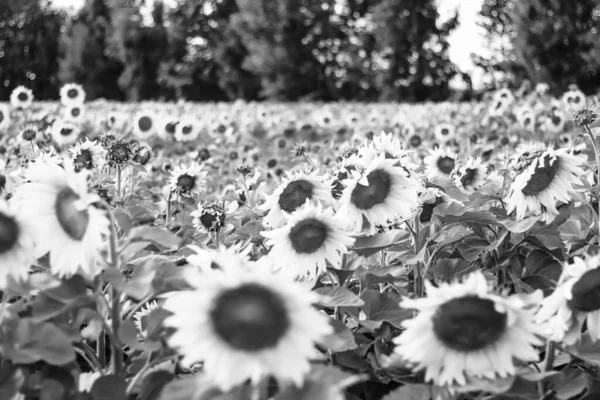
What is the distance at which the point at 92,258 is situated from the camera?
1576mm

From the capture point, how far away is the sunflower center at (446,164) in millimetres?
3408

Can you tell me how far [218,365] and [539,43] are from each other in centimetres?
2929

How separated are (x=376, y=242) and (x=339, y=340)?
541 mm

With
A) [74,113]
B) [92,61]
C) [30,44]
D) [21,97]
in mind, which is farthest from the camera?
[30,44]

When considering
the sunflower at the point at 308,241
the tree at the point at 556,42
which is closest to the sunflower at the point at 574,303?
the sunflower at the point at 308,241

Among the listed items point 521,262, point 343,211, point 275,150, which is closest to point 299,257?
point 343,211

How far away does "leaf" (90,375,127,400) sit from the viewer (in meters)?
1.54

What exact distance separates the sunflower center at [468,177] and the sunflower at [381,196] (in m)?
1.03

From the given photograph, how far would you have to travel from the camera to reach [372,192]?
209cm

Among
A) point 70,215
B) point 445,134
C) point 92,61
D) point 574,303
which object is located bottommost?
point 92,61

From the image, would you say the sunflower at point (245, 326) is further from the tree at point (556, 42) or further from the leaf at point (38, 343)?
the tree at point (556, 42)

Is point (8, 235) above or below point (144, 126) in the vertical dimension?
above

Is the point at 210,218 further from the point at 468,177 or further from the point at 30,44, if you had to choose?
the point at 30,44

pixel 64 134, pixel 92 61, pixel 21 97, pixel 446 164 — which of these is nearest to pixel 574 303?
pixel 446 164
